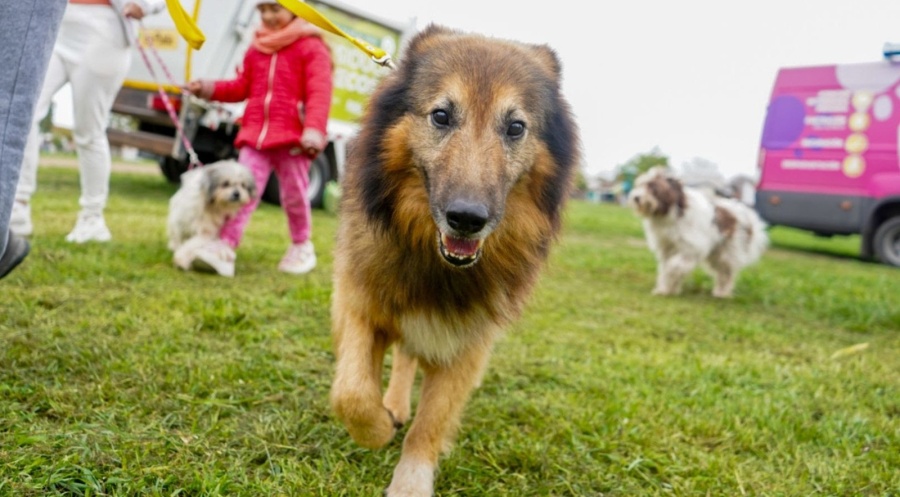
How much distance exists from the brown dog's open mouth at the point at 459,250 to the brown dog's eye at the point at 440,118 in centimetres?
40

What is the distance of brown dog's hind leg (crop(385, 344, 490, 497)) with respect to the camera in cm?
215

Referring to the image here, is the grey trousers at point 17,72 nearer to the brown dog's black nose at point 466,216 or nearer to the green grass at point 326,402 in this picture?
Result: the green grass at point 326,402

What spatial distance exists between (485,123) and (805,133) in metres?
12.3

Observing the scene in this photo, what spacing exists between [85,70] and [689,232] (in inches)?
235

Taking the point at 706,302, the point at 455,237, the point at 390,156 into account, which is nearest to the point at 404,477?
the point at 455,237

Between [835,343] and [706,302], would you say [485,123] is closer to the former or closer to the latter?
[835,343]

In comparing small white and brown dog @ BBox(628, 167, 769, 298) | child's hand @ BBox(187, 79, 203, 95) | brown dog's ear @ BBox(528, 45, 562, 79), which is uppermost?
brown dog's ear @ BBox(528, 45, 562, 79)

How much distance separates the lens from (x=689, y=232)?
7.37 m

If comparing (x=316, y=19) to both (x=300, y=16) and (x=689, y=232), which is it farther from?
(x=689, y=232)

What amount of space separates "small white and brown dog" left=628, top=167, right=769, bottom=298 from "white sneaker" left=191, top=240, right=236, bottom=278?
448 centimetres

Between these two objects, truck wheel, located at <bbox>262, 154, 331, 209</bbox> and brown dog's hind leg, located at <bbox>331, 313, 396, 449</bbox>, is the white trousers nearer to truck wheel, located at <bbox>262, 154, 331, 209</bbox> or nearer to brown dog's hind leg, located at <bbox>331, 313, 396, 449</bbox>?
brown dog's hind leg, located at <bbox>331, 313, 396, 449</bbox>

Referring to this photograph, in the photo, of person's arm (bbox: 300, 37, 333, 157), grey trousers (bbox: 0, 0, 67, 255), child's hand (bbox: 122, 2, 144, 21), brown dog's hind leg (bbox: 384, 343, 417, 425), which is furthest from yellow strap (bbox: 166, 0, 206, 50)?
child's hand (bbox: 122, 2, 144, 21)

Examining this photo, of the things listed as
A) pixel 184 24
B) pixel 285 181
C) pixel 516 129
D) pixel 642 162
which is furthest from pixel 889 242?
pixel 642 162

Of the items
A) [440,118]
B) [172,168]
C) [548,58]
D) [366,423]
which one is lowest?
[172,168]
